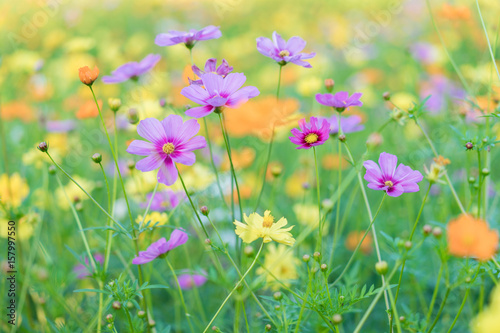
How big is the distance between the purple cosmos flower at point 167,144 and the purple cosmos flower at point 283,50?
0.75ft

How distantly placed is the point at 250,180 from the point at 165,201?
0.65 meters

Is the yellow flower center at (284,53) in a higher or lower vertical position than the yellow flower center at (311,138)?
higher

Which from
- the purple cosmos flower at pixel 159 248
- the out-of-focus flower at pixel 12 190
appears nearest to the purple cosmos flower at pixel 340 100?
the purple cosmos flower at pixel 159 248

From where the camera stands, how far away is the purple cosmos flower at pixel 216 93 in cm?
73

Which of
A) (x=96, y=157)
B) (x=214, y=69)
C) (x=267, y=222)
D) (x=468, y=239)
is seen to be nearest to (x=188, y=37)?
(x=214, y=69)

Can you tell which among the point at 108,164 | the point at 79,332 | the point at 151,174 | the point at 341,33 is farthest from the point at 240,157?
the point at 341,33

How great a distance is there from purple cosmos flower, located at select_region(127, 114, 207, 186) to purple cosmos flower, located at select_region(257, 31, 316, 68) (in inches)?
9.0

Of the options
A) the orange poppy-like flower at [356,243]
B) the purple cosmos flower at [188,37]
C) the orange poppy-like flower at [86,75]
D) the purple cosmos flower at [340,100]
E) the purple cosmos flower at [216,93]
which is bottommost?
the orange poppy-like flower at [356,243]

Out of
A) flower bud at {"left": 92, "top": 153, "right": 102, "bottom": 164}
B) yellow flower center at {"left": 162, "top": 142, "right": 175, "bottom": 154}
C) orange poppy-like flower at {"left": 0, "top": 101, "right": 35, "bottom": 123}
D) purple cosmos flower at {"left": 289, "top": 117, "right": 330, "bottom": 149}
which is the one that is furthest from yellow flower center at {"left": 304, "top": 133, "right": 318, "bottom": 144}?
orange poppy-like flower at {"left": 0, "top": 101, "right": 35, "bottom": 123}

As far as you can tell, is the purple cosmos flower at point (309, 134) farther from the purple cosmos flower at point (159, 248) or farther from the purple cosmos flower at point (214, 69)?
the purple cosmos flower at point (159, 248)

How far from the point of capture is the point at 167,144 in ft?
2.51

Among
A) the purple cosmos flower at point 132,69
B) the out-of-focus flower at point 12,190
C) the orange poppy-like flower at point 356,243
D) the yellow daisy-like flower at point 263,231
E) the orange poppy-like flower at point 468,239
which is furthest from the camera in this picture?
the orange poppy-like flower at point 356,243

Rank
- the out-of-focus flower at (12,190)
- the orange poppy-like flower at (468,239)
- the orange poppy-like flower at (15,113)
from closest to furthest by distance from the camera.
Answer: the orange poppy-like flower at (468,239), the out-of-focus flower at (12,190), the orange poppy-like flower at (15,113)

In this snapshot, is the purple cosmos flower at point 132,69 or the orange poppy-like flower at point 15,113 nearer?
the purple cosmos flower at point 132,69
